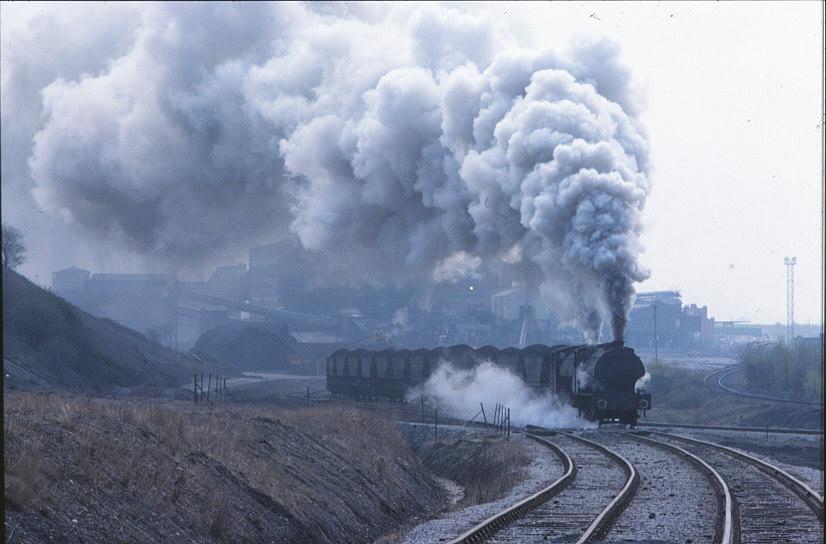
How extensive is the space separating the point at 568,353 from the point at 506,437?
4.61m

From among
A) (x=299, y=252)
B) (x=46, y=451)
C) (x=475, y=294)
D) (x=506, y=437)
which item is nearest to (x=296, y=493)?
(x=46, y=451)

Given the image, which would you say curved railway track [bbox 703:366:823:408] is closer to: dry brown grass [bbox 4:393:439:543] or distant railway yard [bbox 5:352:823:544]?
distant railway yard [bbox 5:352:823:544]

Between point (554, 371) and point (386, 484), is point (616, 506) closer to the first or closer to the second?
point (386, 484)

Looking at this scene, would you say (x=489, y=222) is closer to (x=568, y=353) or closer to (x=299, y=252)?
(x=568, y=353)

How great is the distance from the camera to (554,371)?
1304 inches

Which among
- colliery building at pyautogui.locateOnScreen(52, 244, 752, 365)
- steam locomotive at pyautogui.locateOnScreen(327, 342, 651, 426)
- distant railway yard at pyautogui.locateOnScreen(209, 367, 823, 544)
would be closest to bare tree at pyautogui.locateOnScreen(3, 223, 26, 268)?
colliery building at pyautogui.locateOnScreen(52, 244, 752, 365)

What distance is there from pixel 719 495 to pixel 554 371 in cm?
1748

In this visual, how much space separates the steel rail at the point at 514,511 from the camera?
1187 centimetres

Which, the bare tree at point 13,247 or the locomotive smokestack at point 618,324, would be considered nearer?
the locomotive smokestack at point 618,324

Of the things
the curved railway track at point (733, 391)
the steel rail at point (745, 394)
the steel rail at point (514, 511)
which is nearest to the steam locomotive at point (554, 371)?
the steel rail at point (514, 511)

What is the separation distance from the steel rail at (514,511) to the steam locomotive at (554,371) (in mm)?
8594

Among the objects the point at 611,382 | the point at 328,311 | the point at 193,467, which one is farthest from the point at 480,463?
the point at 328,311

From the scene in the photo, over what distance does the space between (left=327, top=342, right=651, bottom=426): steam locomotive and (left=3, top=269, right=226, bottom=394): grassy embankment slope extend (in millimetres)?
10223

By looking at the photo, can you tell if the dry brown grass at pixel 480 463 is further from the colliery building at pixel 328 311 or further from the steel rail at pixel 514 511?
the colliery building at pixel 328 311
